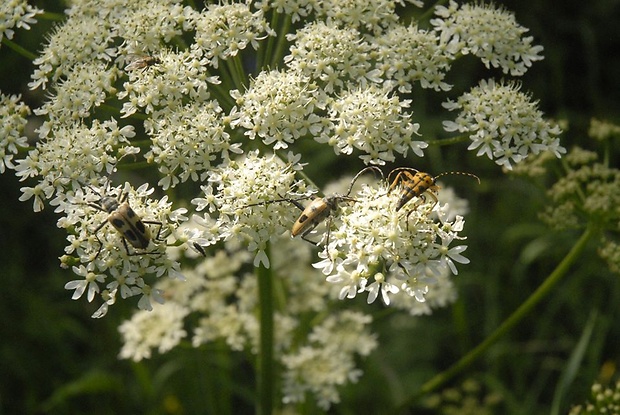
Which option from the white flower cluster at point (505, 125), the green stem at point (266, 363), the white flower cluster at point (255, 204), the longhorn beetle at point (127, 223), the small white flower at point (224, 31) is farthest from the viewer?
the green stem at point (266, 363)

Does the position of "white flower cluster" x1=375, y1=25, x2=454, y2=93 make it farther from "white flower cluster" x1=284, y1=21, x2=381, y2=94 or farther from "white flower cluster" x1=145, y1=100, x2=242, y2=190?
"white flower cluster" x1=145, y1=100, x2=242, y2=190

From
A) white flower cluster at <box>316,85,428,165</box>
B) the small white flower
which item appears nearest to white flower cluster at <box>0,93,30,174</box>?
the small white flower

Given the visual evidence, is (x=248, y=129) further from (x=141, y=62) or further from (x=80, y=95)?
(x=80, y=95)

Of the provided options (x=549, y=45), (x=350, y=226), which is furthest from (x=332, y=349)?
(x=549, y=45)

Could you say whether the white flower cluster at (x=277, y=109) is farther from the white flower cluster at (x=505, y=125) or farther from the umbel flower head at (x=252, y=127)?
the white flower cluster at (x=505, y=125)

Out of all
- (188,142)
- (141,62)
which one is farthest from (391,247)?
(141,62)

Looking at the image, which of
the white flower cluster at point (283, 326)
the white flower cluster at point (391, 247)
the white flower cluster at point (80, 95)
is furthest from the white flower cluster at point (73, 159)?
the white flower cluster at point (283, 326)

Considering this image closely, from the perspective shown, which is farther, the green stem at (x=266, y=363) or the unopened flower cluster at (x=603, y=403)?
the green stem at (x=266, y=363)
